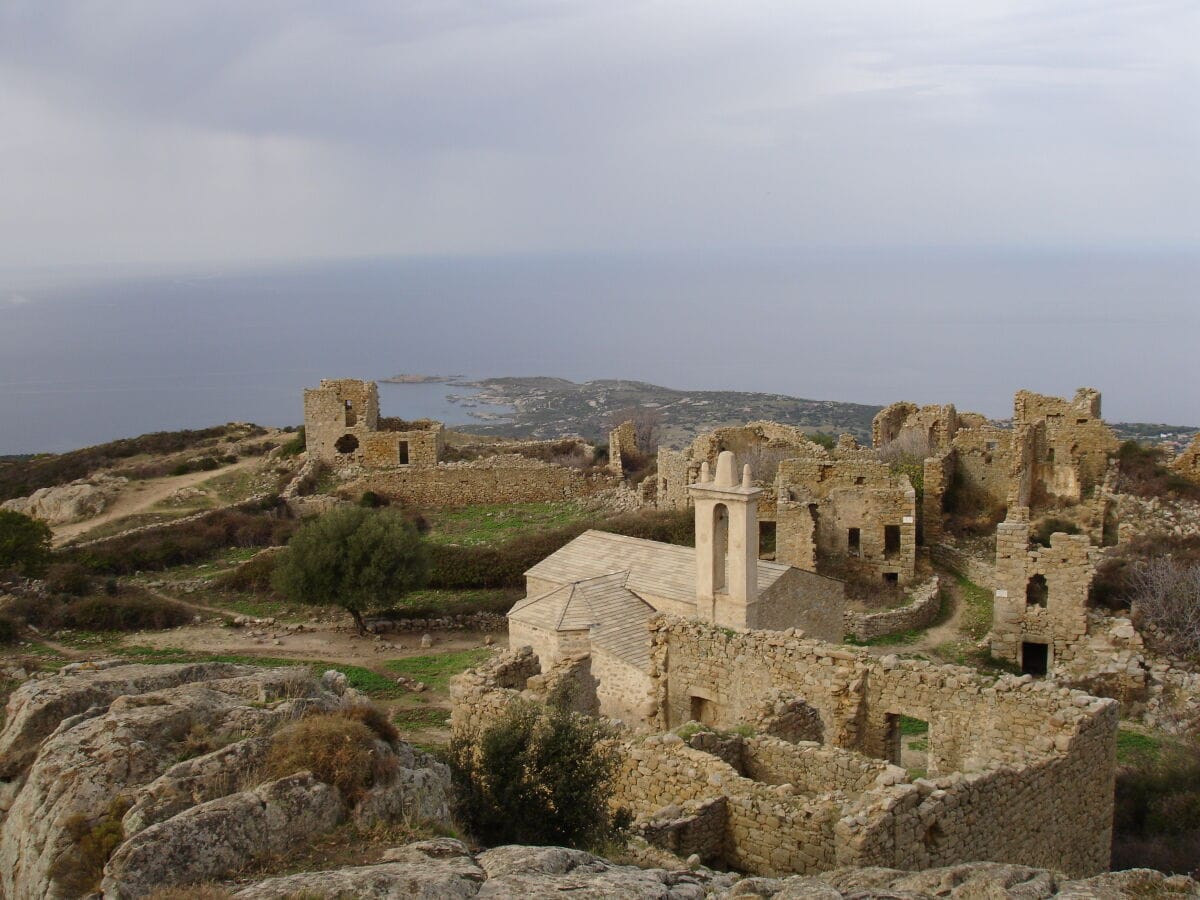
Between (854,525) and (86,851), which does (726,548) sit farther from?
(854,525)

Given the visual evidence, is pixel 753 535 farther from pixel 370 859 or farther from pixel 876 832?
pixel 370 859

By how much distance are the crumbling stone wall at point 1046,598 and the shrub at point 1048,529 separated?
4.87 metres

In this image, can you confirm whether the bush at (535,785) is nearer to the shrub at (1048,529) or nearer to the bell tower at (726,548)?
the bell tower at (726,548)

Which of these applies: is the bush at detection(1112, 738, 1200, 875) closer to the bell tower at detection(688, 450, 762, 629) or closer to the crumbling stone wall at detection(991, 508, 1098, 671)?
the bell tower at detection(688, 450, 762, 629)

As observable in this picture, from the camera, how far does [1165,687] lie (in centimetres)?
1417

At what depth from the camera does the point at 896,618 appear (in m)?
19.1

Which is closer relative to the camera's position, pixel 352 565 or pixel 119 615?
pixel 352 565

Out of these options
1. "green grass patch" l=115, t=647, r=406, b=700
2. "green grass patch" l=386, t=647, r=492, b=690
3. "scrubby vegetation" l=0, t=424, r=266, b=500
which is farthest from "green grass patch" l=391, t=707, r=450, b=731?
"scrubby vegetation" l=0, t=424, r=266, b=500

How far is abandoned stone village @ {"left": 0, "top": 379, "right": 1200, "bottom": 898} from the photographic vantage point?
5.82 meters

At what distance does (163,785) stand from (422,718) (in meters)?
9.93

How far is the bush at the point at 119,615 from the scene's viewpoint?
20.1 metres

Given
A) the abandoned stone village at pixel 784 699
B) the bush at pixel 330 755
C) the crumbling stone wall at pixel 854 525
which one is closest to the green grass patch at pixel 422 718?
the abandoned stone village at pixel 784 699

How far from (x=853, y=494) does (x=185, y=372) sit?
140 meters

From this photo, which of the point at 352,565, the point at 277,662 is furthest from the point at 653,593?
the point at 352,565
